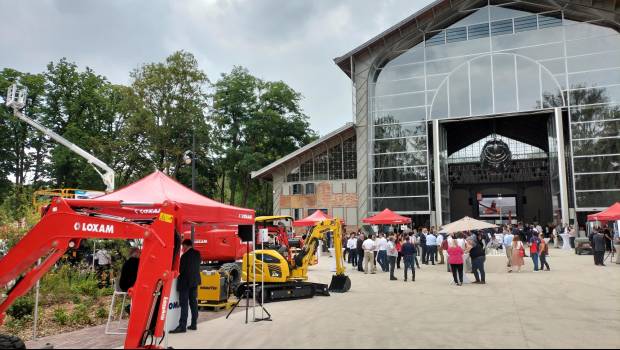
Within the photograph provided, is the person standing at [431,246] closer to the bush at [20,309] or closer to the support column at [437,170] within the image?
the support column at [437,170]


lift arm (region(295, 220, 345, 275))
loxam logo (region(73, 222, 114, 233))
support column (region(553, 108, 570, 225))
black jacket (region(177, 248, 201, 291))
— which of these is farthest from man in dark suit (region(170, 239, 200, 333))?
support column (region(553, 108, 570, 225))

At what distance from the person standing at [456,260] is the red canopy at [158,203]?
8.49 metres

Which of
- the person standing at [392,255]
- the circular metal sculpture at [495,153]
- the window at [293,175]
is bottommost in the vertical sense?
the person standing at [392,255]

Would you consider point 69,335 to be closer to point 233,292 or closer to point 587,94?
point 233,292

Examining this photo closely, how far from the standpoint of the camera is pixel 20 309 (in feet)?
33.8

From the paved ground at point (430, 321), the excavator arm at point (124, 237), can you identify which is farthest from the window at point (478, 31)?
the excavator arm at point (124, 237)

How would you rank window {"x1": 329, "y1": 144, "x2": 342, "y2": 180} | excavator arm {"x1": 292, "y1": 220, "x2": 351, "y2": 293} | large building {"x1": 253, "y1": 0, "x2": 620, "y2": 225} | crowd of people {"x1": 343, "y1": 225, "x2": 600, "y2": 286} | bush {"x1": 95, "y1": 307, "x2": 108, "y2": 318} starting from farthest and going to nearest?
1. window {"x1": 329, "y1": 144, "x2": 342, "y2": 180}
2. large building {"x1": 253, "y1": 0, "x2": 620, "y2": 225}
3. crowd of people {"x1": 343, "y1": 225, "x2": 600, "y2": 286}
4. excavator arm {"x1": 292, "y1": 220, "x2": 351, "y2": 293}
5. bush {"x1": 95, "y1": 307, "x2": 108, "y2": 318}

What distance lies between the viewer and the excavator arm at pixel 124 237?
6.61 m

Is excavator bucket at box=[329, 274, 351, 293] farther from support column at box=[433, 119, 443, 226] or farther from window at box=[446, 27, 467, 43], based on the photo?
window at box=[446, 27, 467, 43]

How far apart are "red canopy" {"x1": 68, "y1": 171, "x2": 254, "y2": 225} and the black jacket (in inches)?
34.6

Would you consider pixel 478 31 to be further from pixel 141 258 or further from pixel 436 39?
pixel 141 258

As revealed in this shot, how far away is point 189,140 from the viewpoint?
134ft

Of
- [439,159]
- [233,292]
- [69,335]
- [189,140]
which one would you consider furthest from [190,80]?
[69,335]

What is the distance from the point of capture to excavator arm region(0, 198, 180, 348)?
661 centimetres
